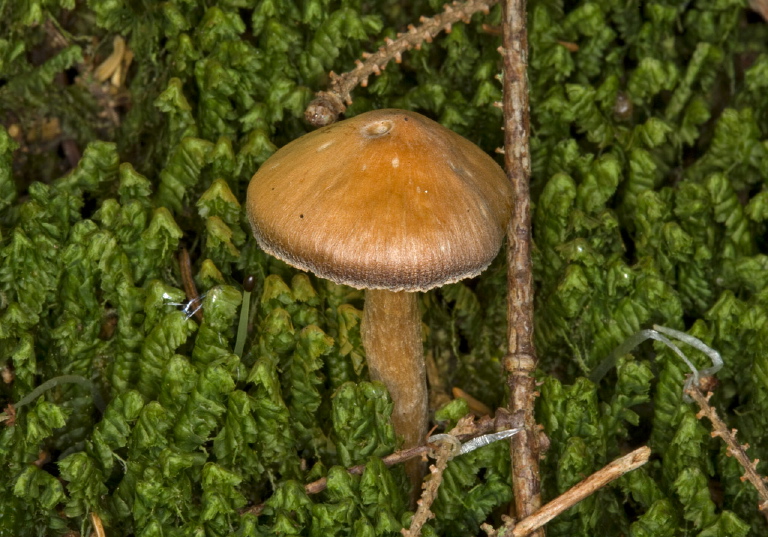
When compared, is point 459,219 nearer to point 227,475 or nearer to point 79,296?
point 227,475

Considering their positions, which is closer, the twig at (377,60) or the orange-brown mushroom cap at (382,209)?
the orange-brown mushroom cap at (382,209)

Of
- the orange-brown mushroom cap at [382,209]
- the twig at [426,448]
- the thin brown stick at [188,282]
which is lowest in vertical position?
the twig at [426,448]

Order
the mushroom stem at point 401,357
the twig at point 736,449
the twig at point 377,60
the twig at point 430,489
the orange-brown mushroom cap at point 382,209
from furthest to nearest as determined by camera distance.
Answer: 1. the twig at point 377,60
2. the mushroom stem at point 401,357
3. the twig at point 736,449
4. the twig at point 430,489
5. the orange-brown mushroom cap at point 382,209

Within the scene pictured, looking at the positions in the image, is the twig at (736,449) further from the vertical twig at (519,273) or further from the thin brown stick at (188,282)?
the thin brown stick at (188,282)

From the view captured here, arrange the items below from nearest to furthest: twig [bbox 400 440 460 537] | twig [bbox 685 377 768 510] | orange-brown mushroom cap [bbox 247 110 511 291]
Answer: orange-brown mushroom cap [bbox 247 110 511 291] < twig [bbox 400 440 460 537] < twig [bbox 685 377 768 510]

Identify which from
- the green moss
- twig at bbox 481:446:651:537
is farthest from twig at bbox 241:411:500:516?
twig at bbox 481:446:651:537

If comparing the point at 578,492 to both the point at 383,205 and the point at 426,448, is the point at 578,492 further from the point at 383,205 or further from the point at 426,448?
the point at 383,205

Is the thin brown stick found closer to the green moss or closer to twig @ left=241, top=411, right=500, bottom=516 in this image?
the green moss

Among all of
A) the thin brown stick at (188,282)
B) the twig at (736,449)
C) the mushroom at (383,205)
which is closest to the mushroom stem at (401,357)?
the mushroom at (383,205)
